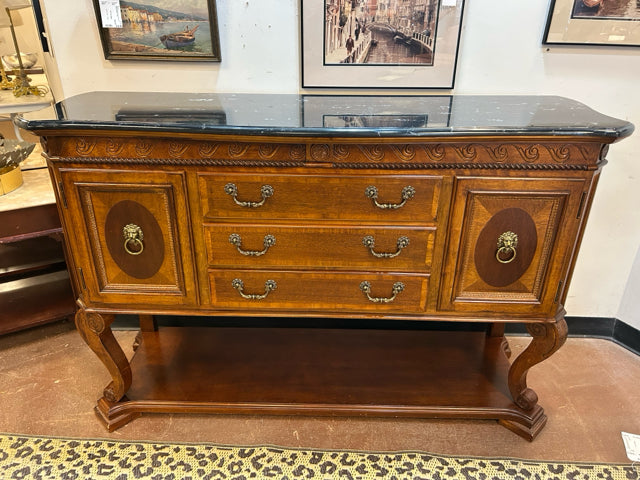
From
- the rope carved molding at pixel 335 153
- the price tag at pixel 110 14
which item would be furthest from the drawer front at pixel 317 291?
the price tag at pixel 110 14

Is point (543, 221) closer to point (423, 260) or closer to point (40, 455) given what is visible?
point (423, 260)

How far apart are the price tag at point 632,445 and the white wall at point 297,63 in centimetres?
96

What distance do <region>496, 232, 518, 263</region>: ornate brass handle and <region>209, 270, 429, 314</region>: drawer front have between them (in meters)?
0.22

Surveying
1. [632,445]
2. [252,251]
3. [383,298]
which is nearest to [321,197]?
[252,251]

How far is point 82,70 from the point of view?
1671 millimetres

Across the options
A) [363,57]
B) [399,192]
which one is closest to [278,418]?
[399,192]

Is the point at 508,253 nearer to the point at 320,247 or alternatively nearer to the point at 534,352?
the point at 534,352

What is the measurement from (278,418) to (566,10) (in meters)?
1.79

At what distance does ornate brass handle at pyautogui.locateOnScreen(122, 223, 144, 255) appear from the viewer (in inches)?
50.6

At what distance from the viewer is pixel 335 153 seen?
3.87 feet

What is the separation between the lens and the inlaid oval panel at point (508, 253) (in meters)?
1.24

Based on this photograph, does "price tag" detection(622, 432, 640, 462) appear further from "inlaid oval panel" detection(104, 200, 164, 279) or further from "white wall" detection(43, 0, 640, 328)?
"inlaid oval panel" detection(104, 200, 164, 279)

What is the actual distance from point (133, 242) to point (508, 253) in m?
1.10

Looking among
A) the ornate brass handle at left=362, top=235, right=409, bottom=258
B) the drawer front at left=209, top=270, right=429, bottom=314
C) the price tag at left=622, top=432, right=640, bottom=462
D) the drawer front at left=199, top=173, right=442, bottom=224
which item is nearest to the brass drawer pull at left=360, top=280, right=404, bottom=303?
the drawer front at left=209, top=270, right=429, bottom=314
